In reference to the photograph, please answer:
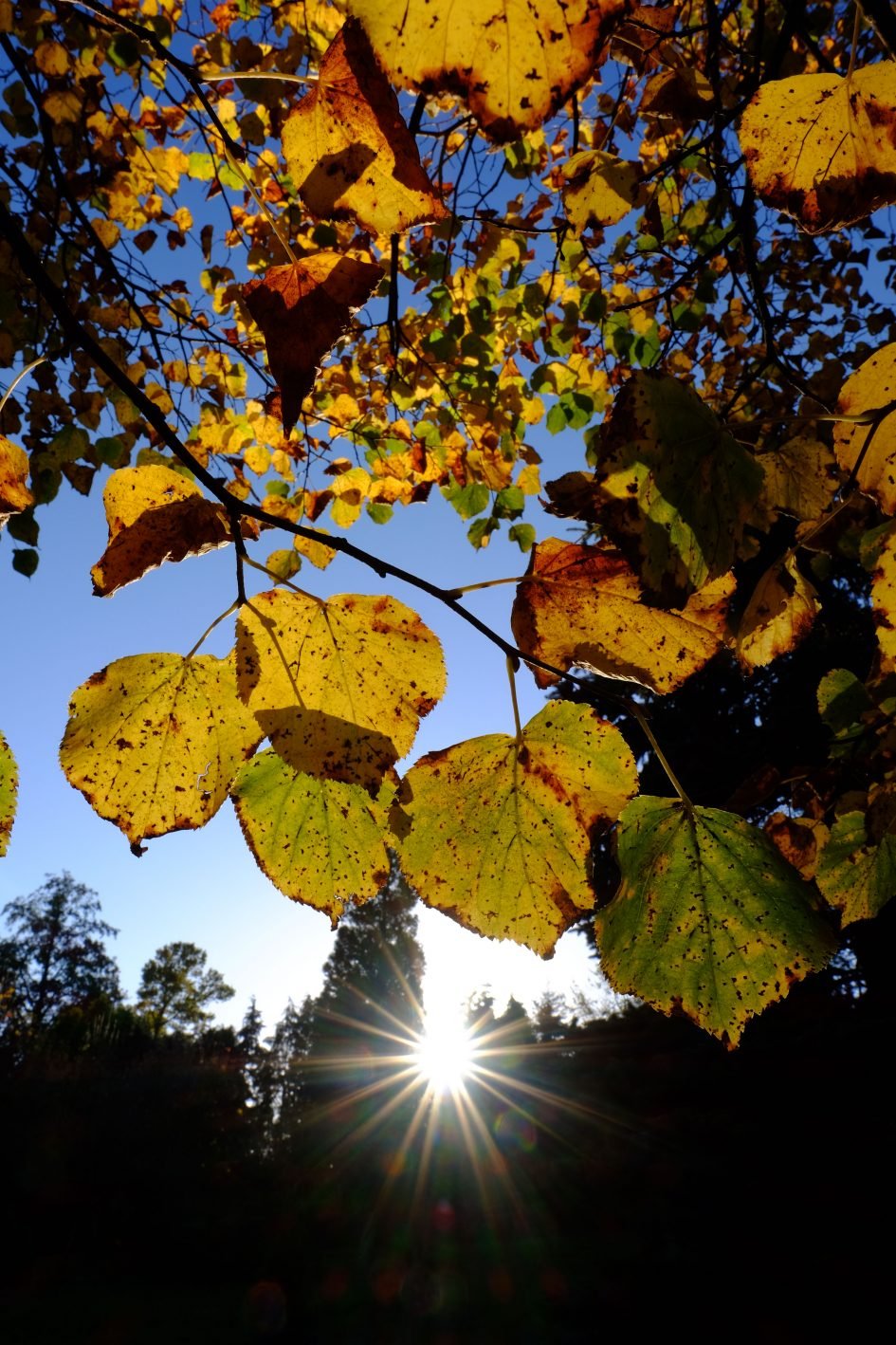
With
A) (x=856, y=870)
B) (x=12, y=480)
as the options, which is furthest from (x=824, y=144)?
(x=856, y=870)

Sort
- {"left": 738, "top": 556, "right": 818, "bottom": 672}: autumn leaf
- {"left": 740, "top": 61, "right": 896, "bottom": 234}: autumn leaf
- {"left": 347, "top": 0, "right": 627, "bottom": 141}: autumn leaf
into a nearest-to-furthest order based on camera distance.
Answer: {"left": 347, "top": 0, "right": 627, "bottom": 141}: autumn leaf
{"left": 740, "top": 61, "right": 896, "bottom": 234}: autumn leaf
{"left": 738, "top": 556, "right": 818, "bottom": 672}: autumn leaf

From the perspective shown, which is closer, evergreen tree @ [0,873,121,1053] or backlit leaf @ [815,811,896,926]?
backlit leaf @ [815,811,896,926]

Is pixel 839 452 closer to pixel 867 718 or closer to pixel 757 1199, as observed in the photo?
pixel 867 718

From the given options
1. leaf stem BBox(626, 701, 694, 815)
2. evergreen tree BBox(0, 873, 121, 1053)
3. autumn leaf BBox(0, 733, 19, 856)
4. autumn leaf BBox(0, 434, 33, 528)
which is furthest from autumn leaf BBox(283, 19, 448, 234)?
evergreen tree BBox(0, 873, 121, 1053)

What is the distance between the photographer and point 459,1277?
24.4 feet

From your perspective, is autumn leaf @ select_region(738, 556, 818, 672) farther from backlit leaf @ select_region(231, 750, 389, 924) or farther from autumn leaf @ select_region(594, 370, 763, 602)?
backlit leaf @ select_region(231, 750, 389, 924)

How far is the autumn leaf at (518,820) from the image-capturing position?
2.46 feet

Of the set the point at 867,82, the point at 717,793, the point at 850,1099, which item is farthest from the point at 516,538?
the point at 717,793

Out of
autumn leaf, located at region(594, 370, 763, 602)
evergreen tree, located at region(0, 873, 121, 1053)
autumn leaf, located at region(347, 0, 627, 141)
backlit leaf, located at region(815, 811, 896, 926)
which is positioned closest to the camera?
autumn leaf, located at region(347, 0, 627, 141)

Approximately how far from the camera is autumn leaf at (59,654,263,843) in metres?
0.72

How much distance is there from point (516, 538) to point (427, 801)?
269 centimetres

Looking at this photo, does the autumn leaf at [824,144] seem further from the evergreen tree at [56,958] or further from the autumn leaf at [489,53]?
the evergreen tree at [56,958]

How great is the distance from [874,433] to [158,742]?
731mm

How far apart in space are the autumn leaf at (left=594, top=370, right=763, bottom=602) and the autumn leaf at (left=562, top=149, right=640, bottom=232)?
130 cm
